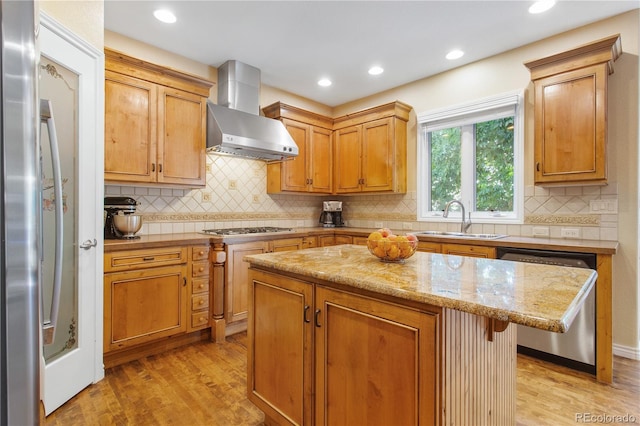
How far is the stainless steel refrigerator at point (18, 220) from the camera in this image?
0.49 meters

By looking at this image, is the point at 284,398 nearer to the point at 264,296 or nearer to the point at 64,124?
the point at 264,296

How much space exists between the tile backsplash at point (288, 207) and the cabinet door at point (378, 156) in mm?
345

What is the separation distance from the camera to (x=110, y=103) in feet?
8.45

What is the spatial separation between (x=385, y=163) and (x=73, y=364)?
338cm

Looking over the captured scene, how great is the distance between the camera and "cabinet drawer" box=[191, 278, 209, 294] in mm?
2801

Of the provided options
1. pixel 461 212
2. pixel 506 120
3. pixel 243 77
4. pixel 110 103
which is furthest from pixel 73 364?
pixel 506 120

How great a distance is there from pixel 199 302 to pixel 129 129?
1572 mm

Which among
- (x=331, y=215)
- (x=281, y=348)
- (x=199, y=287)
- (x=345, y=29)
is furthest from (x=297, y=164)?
(x=281, y=348)

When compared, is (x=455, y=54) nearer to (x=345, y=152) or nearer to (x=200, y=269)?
(x=345, y=152)

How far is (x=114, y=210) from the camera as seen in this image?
2.62 metres

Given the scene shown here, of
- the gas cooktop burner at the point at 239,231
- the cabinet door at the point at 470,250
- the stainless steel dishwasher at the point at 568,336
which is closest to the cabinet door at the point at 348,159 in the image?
the gas cooktop burner at the point at 239,231

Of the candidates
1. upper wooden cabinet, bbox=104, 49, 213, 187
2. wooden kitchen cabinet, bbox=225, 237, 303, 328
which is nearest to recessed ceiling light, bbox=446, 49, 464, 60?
upper wooden cabinet, bbox=104, 49, 213, 187

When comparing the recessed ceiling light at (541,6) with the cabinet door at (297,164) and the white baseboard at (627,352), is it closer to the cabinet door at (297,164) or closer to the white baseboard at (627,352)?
the cabinet door at (297,164)

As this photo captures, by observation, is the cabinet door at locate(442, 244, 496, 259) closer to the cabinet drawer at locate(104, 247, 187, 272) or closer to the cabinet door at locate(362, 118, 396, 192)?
the cabinet door at locate(362, 118, 396, 192)
